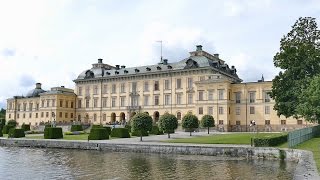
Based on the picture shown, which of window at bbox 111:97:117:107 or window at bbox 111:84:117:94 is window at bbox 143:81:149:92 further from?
window at bbox 111:97:117:107

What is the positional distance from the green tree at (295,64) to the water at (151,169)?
627 inches

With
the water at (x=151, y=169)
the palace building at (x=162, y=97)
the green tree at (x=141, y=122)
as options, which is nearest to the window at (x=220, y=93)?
the palace building at (x=162, y=97)

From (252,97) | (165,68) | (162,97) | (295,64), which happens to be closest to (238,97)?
(252,97)

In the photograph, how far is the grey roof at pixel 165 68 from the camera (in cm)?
6600

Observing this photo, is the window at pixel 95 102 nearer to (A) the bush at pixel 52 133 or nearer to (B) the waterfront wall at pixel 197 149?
(A) the bush at pixel 52 133

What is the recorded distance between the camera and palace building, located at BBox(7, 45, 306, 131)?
6016 centimetres

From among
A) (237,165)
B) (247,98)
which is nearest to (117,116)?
(247,98)

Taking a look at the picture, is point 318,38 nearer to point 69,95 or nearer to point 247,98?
point 247,98

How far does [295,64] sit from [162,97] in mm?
34964

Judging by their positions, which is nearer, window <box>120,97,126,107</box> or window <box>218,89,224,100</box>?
window <box>218,89,224,100</box>

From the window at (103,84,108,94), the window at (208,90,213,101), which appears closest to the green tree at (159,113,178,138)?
the window at (208,90,213,101)

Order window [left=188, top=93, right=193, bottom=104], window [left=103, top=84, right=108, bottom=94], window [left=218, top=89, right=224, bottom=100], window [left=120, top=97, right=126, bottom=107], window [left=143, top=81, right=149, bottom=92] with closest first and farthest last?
window [left=218, top=89, right=224, bottom=100] < window [left=188, top=93, right=193, bottom=104] < window [left=143, top=81, right=149, bottom=92] < window [left=120, top=97, right=126, bottom=107] < window [left=103, top=84, right=108, bottom=94]

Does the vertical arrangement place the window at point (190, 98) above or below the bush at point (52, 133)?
above

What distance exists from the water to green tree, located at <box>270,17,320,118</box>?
15919mm
